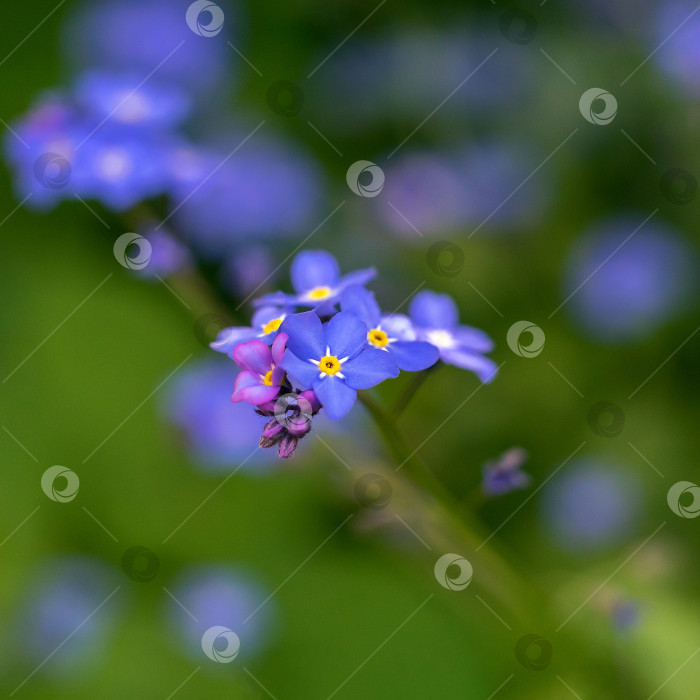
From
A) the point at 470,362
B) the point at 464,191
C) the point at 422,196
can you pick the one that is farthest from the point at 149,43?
the point at 470,362

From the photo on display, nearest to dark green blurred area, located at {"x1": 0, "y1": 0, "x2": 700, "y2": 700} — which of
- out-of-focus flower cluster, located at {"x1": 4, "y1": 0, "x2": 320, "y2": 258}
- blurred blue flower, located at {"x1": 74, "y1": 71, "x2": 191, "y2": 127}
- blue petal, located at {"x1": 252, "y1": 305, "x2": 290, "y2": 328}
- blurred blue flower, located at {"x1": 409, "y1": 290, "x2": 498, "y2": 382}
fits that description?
out-of-focus flower cluster, located at {"x1": 4, "y1": 0, "x2": 320, "y2": 258}

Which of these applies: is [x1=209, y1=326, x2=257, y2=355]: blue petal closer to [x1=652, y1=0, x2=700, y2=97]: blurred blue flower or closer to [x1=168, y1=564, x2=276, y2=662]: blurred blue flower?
[x1=168, y1=564, x2=276, y2=662]: blurred blue flower

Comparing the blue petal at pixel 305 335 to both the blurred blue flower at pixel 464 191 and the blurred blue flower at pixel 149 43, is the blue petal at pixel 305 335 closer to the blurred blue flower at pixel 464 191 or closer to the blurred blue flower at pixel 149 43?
the blurred blue flower at pixel 464 191

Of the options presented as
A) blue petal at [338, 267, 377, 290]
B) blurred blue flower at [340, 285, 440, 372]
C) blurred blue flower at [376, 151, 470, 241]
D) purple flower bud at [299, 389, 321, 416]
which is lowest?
purple flower bud at [299, 389, 321, 416]

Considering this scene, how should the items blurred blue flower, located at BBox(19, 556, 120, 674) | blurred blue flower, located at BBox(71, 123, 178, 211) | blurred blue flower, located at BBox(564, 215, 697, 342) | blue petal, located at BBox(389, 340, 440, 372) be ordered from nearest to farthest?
blue petal, located at BBox(389, 340, 440, 372)
blurred blue flower, located at BBox(71, 123, 178, 211)
blurred blue flower, located at BBox(19, 556, 120, 674)
blurred blue flower, located at BBox(564, 215, 697, 342)

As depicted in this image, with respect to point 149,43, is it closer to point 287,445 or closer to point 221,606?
point 221,606

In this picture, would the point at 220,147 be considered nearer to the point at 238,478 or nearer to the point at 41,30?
the point at 41,30
